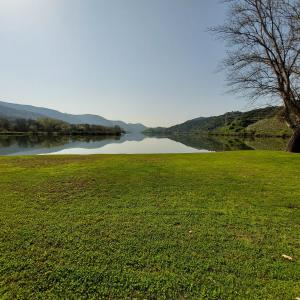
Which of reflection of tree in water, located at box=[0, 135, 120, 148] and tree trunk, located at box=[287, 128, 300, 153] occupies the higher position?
tree trunk, located at box=[287, 128, 300, 153]

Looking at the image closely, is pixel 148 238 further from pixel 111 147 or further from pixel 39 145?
pixel 39 145

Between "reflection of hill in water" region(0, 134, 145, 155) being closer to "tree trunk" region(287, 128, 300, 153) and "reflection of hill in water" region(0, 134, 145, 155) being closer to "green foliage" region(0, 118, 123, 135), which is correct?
"tree trunk" region(287, 128, 300, 153)

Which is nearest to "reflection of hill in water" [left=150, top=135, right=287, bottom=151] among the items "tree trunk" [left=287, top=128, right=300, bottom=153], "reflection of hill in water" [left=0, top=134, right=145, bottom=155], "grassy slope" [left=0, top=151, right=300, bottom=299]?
"reflection of hill in water" [left=0, top=134, right=145, bottom=155]

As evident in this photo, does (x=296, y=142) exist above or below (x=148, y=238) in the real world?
above

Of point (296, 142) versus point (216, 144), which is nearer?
point (296, 142)

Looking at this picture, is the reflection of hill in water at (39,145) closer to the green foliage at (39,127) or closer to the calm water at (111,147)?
the calm water at (111,147)

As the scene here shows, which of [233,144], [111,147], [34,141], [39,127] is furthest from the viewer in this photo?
[39,127]

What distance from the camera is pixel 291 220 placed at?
5.54 metres

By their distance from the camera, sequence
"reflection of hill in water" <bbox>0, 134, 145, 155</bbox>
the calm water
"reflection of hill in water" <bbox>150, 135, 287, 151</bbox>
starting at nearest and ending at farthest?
1. "reflection of hill in water" <bbox>0, 134, 145, 155</bbox>
2. the calm water
3. "reflection of hill in water" <bbox>150, 135, 287, 151</bbox>

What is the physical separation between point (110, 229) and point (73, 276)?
4.90ft

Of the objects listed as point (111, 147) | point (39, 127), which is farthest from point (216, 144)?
point (39, 127)

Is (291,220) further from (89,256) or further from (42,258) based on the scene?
(42,258)

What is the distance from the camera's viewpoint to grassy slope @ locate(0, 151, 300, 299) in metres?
3.29

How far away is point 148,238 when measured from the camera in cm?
455
